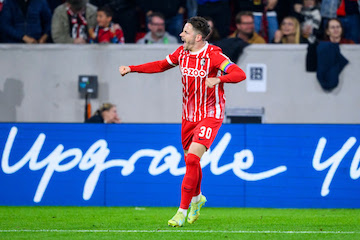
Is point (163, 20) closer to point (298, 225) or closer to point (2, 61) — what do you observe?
point (2, 61)

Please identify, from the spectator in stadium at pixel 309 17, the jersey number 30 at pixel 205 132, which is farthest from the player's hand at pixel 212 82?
the spectator in stadium at pixel 309 17

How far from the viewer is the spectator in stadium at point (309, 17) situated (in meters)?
14.2

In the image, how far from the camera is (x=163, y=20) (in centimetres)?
1376

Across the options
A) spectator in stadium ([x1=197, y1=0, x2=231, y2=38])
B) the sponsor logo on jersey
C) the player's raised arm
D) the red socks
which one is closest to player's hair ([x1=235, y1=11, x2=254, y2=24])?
spectator in stadium ([x1=197, y1=0, x2=231, y2=38])

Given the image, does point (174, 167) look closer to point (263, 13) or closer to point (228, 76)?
point (228, 76)

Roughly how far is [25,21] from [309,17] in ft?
17.5

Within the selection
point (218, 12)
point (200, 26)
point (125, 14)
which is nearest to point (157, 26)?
point (125, 14)

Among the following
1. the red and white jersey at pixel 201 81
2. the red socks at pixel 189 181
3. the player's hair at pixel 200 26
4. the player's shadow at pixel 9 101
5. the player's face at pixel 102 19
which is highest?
the player's face at pixel 102 19

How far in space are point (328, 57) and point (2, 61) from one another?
19.7ft

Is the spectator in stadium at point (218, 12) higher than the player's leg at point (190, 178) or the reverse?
higher

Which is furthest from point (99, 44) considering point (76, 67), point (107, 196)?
point (107, 196)

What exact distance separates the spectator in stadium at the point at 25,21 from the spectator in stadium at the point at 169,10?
181 centimetres

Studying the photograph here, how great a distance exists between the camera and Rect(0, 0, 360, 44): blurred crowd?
1371 centimetres

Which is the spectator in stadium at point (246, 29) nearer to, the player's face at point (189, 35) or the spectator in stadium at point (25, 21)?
the spectator in stadium at point (25, 21)
